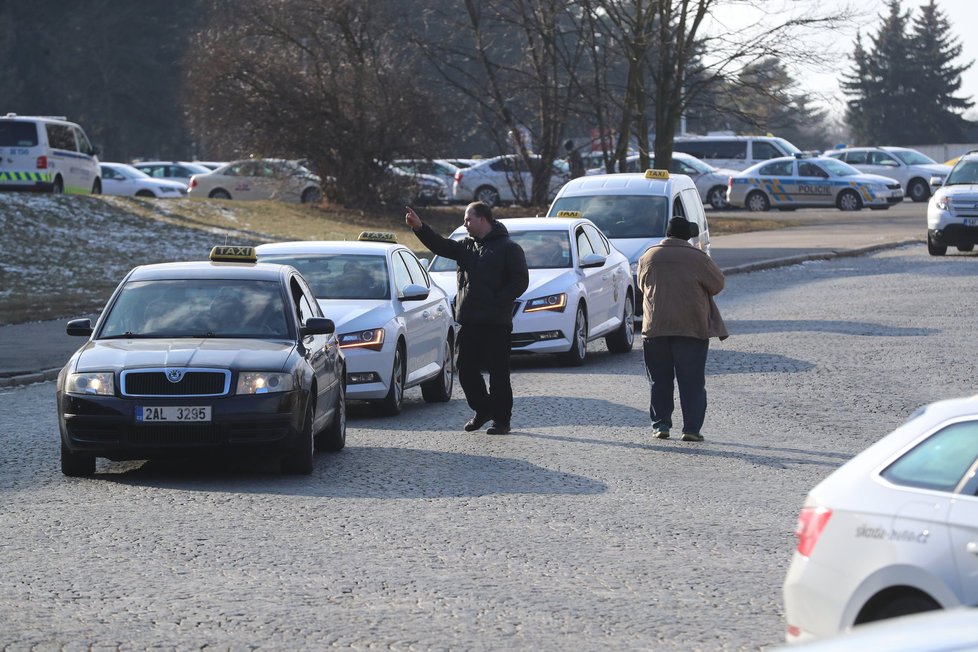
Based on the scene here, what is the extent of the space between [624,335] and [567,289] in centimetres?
193

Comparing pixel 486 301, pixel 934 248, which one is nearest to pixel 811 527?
pixel 486 301

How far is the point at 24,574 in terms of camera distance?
7.82m

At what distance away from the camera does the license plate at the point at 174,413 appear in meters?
10.5

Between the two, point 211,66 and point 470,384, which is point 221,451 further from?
point 211,66

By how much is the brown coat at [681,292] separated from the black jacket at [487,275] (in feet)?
3.18

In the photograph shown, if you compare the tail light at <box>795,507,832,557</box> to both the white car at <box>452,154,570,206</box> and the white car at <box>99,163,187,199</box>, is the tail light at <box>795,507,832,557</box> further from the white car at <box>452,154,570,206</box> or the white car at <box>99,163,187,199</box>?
the white car at <box>99,163,187,199</box>

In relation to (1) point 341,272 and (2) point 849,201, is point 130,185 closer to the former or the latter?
(2) point 849,201

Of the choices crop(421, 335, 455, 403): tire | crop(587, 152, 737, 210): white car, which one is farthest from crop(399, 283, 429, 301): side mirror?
crop(587, 152, 737, 210): white car

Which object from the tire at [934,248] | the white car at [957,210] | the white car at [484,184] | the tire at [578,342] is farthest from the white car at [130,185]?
the tire at [578,342]

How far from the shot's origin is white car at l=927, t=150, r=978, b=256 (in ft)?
101

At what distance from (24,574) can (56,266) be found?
21.7 metres

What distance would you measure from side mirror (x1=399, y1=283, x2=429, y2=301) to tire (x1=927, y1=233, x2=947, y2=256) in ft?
64.9

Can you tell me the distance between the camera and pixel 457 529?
8.96 m

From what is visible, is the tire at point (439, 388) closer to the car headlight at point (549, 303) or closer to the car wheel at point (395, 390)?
the car wheel at point (395, 390)
